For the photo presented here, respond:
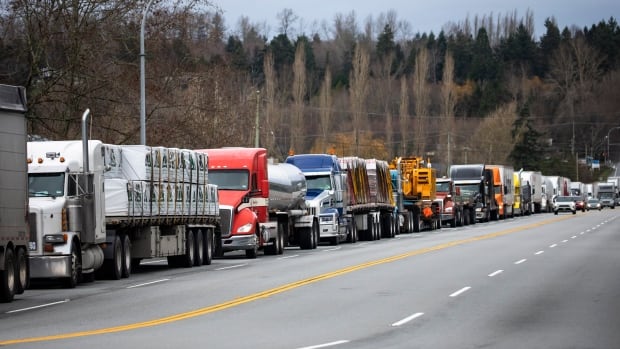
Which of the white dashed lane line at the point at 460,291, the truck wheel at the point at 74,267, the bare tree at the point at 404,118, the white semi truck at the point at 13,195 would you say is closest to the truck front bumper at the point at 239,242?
the truck wheel at the point at 74,267

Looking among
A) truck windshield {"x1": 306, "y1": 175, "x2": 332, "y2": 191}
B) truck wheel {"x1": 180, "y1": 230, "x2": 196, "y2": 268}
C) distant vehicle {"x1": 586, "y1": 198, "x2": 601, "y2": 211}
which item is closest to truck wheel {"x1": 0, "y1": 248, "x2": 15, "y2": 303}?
truck wheel {"x1": 180, "y1": 230, "x2": 196, "y2": 268}

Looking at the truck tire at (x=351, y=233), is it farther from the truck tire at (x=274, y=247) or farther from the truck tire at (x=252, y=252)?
the truck tire at (x=252, y=252)

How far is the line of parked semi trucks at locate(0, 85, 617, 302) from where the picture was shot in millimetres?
22562

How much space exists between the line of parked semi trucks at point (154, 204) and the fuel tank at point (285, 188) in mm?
48

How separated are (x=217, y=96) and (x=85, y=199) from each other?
1135 inches

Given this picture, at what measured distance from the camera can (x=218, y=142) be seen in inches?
2259

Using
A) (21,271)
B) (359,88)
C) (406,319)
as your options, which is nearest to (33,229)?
(21,271)

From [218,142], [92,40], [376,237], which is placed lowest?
[376,237]

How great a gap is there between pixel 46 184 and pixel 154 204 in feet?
16.0

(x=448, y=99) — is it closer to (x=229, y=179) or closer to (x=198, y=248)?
(x=229, y=179)

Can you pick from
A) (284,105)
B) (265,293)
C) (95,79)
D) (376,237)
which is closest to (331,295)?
(265,293)

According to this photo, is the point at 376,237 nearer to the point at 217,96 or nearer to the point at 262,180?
the point at 217,96

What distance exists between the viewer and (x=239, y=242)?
121 ft

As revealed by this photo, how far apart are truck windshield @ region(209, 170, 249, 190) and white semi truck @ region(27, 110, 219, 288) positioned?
11.7 ft
